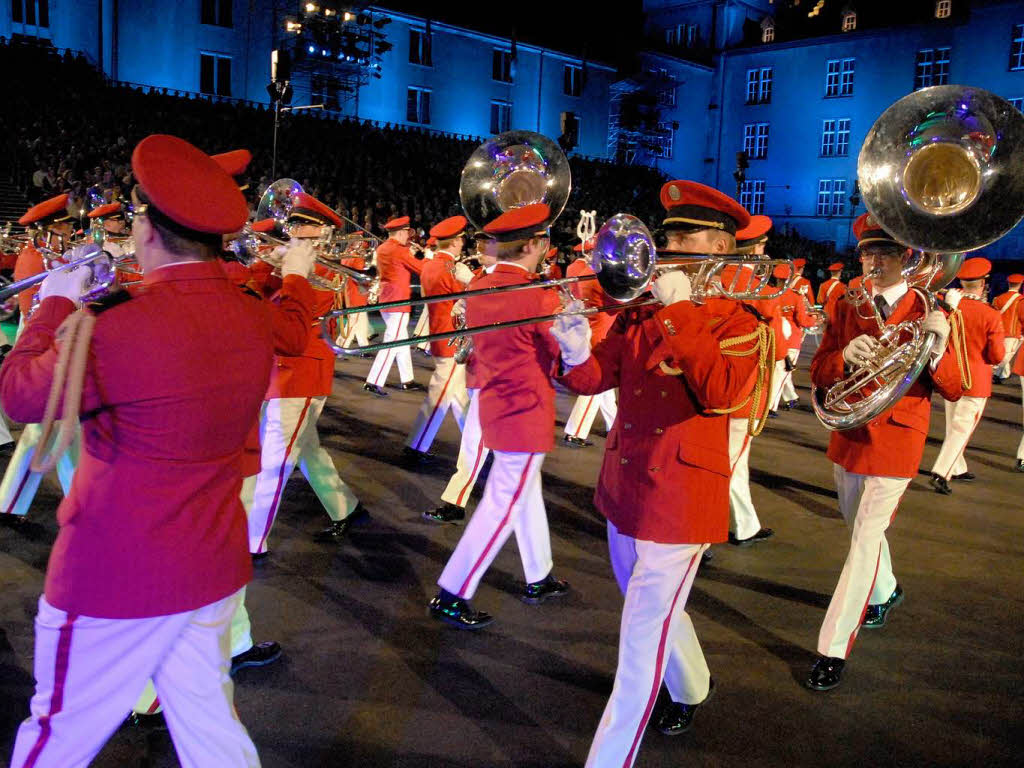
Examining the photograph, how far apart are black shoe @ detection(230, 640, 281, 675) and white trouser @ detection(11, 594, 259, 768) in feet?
4.72

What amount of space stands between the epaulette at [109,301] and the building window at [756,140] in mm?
43032

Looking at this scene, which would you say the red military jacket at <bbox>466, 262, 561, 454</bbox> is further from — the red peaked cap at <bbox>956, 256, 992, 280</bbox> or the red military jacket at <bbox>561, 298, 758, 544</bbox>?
the red peaked cap at <bbox>956, 256, 992, 280</bbox>

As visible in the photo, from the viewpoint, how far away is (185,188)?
2.01 m

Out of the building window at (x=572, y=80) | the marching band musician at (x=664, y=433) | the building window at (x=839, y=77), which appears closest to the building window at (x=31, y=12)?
the building window at (x=572, y=80)

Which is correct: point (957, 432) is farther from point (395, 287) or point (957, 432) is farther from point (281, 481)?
point (395, 287)

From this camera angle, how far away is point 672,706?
3.27m

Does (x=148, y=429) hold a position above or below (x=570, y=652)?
above

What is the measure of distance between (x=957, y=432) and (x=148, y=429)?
712 centimetres

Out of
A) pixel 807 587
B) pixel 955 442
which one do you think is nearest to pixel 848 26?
pixel 955 442

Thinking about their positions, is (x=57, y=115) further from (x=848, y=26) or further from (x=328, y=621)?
(x=848, y=26)

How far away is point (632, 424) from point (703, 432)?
231 millimetres

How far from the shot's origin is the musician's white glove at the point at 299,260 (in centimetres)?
335

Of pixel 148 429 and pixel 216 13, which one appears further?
pixel 216 13

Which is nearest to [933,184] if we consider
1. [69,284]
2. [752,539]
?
[752,539]
